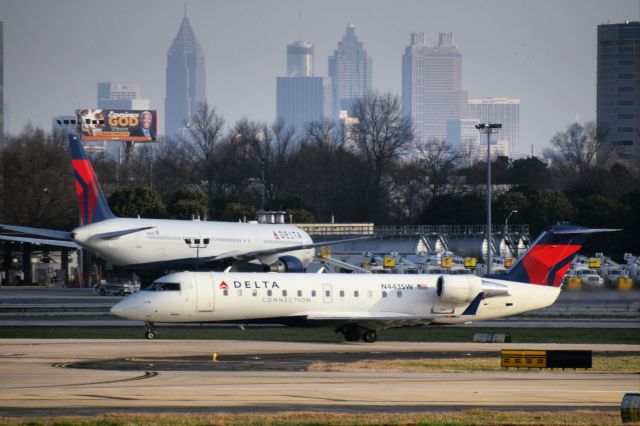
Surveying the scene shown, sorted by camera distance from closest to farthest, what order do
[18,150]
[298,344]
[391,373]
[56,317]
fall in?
[391,373]
[298,344]
[56,317]
[18,150]

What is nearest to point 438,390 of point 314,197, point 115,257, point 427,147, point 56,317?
point 56,317

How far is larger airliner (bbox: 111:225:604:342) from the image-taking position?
4988 centimetres

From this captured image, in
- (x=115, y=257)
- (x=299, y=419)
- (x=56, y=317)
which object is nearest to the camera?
(x=299, y=419)

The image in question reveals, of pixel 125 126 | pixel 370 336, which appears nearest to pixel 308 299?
pixel 370 336

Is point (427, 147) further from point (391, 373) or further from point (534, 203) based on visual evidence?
point (391, 373)

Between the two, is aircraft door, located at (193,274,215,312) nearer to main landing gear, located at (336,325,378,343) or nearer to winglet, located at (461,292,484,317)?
main landing gear, located at (336,325,378,343)

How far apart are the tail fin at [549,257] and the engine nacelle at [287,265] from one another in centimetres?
2702

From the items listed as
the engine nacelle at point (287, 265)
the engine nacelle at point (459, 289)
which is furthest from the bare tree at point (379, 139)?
the engine nacelle at point (459, 289)

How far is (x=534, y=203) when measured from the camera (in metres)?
134

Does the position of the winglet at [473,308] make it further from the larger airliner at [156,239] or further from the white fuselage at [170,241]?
the white fuselage at [170,241]

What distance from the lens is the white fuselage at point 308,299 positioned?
1959 inches

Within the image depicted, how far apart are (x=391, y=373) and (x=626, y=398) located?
450 inches

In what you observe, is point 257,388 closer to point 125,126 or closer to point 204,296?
point 204,296

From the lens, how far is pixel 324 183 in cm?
16100
